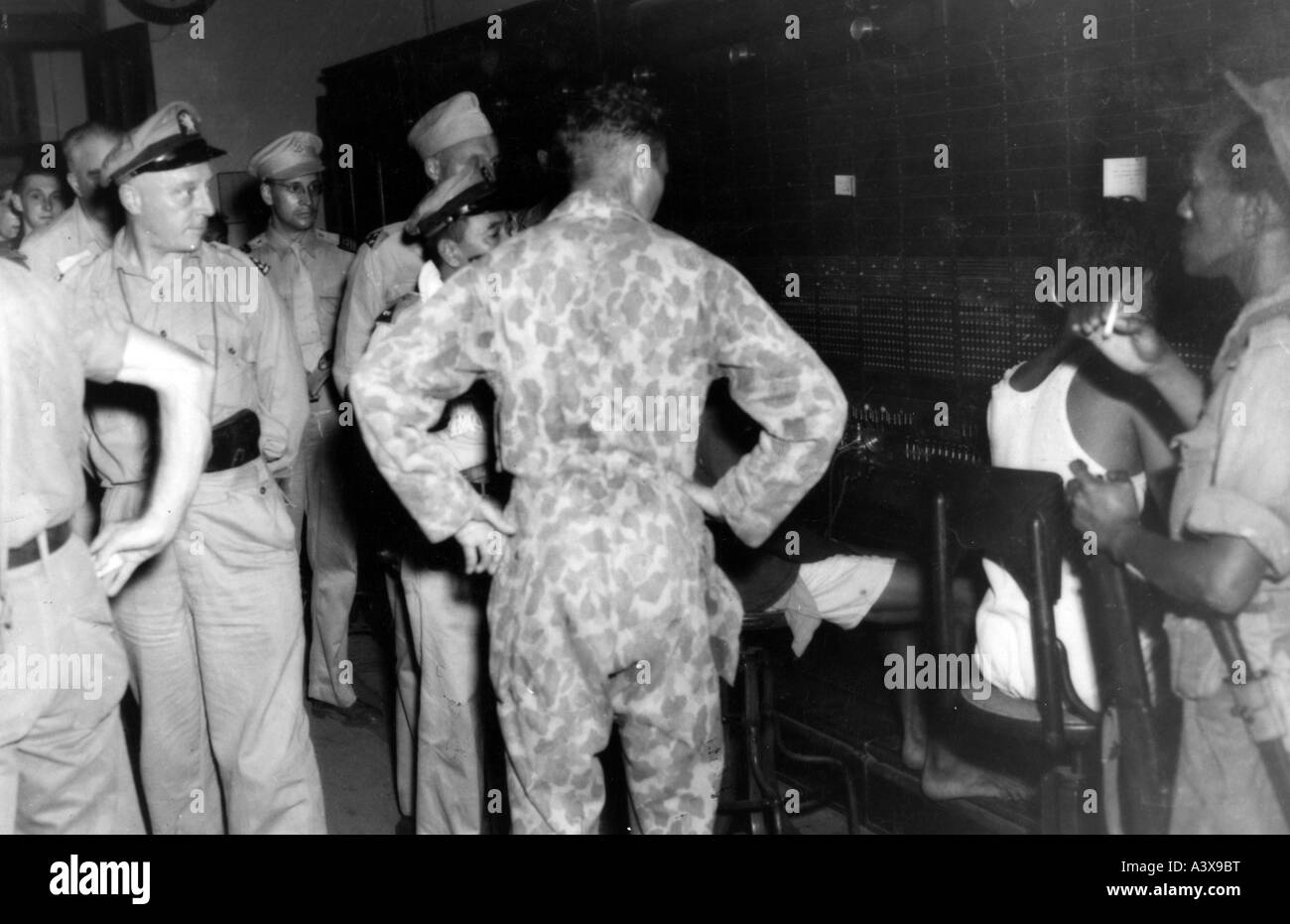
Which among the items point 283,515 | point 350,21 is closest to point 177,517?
point 283,515

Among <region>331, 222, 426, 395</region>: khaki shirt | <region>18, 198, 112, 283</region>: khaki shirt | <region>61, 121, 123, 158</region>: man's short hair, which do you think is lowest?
<region>331, 222, 426, 395</region>: khaki shirt

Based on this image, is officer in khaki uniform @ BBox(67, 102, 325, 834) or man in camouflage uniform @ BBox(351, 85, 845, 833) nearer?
man in camouflage uniform @ BBox(351, 85, 845, 833)

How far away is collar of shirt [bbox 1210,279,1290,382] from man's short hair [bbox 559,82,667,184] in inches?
40.8

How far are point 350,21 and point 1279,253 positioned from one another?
5521 millimetres

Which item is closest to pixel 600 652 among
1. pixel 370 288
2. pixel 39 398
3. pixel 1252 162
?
pixel 39 398

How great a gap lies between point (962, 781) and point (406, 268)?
2.27 m

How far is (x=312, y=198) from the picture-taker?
5.08 m

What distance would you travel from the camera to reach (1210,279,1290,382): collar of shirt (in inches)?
81.3

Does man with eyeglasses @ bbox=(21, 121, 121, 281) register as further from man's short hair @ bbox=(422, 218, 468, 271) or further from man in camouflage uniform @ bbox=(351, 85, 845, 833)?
man in camouflage uniform @ bbox=(351, 85, 845, 833)

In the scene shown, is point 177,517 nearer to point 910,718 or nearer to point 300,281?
point 910,718

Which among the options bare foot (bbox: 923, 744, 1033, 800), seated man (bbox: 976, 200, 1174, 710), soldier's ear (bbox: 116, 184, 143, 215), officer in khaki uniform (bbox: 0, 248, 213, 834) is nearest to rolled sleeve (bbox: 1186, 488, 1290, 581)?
seated man (bbox: 976, 200, 1174, 710)

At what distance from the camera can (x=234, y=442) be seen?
9.33 ft

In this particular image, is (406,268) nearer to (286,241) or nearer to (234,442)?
(234,442)
